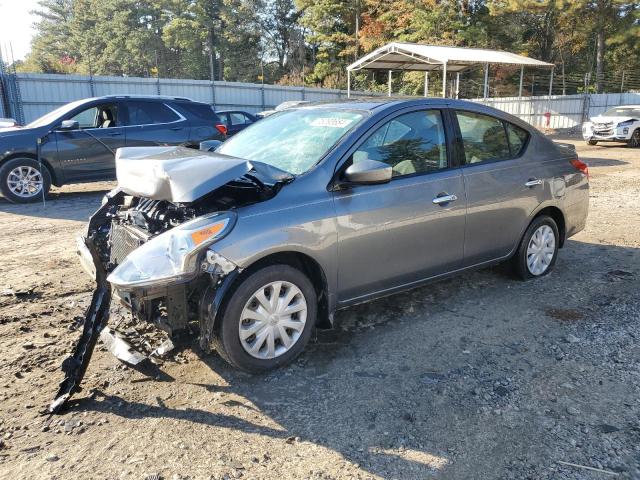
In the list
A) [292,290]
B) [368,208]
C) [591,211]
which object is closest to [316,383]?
[292,290]

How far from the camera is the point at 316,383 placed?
3.32 meters

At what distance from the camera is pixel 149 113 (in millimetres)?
9906

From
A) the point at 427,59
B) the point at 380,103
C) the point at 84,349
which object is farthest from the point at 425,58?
the point at 84,349

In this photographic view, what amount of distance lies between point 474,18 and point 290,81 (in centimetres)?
1603

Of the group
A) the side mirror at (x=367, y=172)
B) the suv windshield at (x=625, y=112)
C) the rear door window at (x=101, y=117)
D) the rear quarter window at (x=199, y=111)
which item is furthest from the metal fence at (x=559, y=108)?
the side mirror at (x=367, y=172)

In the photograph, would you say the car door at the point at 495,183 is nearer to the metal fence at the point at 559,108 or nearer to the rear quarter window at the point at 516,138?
the rear quarter window at the point at 516,138

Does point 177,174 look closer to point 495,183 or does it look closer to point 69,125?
point 495,183

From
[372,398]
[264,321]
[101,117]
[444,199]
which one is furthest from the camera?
[101,117]

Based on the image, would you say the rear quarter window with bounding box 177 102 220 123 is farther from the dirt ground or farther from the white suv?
the white suv

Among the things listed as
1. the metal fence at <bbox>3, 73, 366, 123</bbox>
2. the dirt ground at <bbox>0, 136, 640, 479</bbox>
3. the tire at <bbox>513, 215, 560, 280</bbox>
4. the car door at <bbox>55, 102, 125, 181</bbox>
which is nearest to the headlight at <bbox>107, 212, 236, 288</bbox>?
the dirt ground at <bbox>0, 136, 640, 479</bbox>

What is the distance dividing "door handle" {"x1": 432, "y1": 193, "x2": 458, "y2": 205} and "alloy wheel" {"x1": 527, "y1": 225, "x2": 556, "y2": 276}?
1.27 meters

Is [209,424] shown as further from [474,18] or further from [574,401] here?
[474,18]

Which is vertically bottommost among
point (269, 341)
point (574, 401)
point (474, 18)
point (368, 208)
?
point (574, 401)

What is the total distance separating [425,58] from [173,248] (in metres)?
22.0
